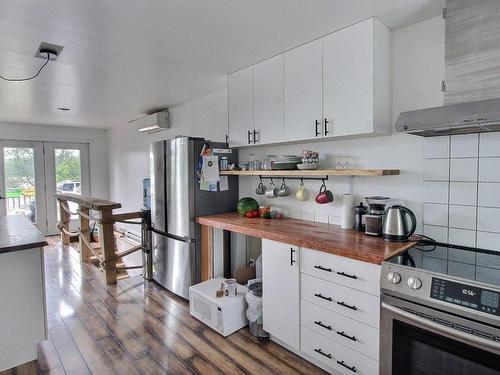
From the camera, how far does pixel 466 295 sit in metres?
1.28

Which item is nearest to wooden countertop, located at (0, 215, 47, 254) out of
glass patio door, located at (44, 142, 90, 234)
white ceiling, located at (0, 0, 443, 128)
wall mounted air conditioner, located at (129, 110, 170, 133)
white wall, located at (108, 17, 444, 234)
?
white ceiling, located at (0, 0, 443, 128)

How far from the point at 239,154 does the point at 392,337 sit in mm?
2339

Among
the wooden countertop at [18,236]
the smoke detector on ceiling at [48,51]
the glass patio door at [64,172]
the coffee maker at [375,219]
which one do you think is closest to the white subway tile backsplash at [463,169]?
the coffee maker at [375,219]

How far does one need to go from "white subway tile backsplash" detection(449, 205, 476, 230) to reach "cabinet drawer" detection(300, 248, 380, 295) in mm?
690

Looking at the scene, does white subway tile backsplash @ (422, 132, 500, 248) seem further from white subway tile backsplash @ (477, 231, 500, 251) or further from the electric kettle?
the electric kettle

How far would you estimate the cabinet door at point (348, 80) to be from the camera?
1.95 m

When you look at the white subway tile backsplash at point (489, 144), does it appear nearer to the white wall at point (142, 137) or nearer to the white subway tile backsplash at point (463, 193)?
the white subway tile backsplash at point (463, 193)

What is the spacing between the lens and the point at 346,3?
5.76 feet

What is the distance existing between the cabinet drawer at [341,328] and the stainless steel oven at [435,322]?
71 mm

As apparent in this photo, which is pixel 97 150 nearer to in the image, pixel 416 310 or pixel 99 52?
pixel 99 52

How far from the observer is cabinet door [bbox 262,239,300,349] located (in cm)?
205

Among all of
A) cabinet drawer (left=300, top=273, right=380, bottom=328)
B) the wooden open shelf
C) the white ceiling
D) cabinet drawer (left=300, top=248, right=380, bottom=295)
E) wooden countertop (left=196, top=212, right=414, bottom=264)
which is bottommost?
cabinet drawer (left=300, top=273, right=380, bottom=328)

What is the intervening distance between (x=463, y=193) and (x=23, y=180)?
7000mm

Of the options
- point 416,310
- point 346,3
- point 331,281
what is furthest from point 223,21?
point 416,310
